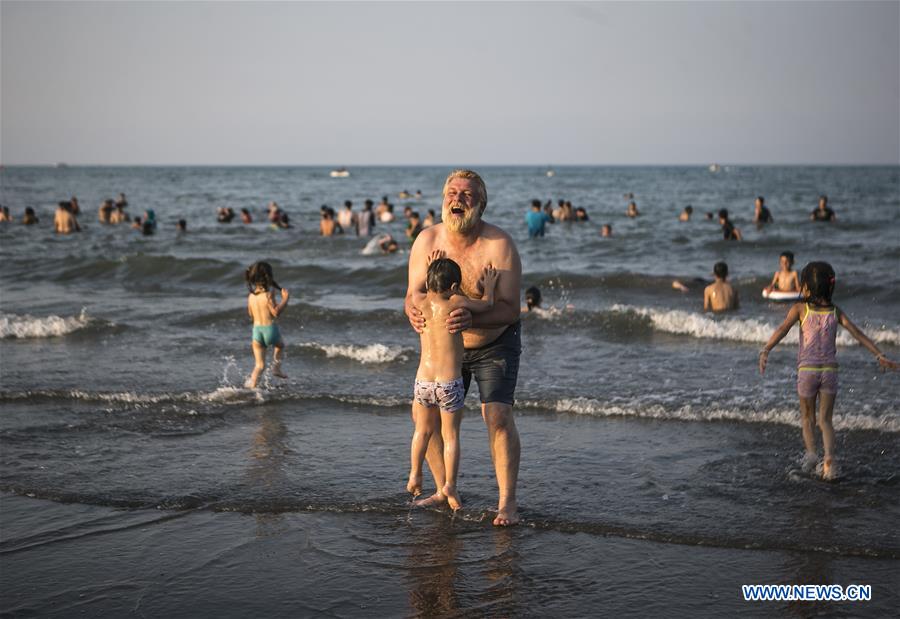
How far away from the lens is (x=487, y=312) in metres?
5.06

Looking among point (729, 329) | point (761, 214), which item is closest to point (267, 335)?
point (729, 329)

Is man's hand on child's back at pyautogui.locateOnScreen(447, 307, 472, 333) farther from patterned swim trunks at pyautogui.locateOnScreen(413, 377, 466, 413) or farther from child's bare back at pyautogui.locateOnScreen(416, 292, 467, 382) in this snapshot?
patterned swim trunks at pyautogui.locateOnScreen(413, 377, 466, 413)

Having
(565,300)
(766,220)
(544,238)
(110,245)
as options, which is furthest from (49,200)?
(565,300)

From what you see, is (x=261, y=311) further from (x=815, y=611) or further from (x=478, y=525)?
(x=815, y=611)

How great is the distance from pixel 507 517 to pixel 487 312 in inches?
49.7

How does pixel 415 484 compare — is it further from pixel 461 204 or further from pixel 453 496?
pixel 461 204

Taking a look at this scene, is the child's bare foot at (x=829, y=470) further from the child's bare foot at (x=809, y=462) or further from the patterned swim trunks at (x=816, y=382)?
the patterned swim trunks at (x=816, y=382)

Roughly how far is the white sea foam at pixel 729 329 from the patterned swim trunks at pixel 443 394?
780 centimetres

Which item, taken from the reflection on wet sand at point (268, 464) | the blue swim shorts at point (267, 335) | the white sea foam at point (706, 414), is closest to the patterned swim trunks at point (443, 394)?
the reflection on wet sand at point (268, 464)

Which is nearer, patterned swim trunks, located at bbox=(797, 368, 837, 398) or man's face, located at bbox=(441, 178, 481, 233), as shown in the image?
man's face, located at bbox=(441, 178, 481, 233)

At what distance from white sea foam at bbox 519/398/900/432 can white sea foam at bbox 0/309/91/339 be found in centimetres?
753

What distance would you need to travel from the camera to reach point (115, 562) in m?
4.79

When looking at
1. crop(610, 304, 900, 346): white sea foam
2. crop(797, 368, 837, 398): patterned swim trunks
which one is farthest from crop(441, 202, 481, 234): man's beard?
crop(610, 304, 900, 346): white sea foam

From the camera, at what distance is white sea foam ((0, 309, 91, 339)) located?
492 inches
